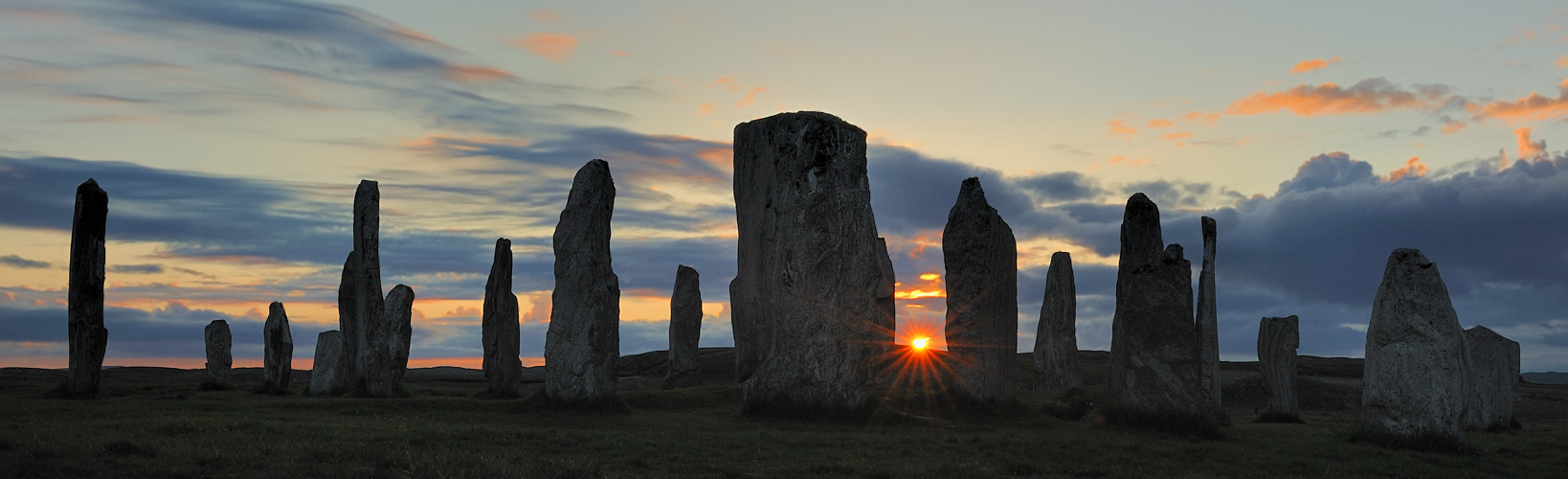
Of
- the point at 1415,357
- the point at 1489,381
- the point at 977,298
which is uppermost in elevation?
the point at 977,298

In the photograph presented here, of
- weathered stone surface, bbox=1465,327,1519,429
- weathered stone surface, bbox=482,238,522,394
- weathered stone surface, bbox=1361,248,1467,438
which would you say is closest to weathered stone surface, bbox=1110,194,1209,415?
weathered stone surface, bbox=1361,248,1467,438

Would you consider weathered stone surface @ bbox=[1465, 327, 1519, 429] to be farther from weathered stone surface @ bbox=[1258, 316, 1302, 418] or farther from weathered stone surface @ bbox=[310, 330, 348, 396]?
weathered stone surface @ bbox=[310, 330, 348, 396]

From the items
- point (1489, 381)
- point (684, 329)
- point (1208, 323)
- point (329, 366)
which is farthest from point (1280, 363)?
point (329, 366)

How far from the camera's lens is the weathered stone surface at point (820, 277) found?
2552 centimetres

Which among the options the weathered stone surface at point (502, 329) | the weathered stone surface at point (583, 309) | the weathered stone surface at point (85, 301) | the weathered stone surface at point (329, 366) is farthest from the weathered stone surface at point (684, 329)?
the weathered stone surface at point (85, 301)

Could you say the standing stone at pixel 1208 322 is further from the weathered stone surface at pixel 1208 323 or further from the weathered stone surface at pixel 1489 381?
the weathered stone surface at pixel 1489 381

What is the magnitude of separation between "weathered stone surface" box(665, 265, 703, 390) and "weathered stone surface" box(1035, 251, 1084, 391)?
13.5 metres

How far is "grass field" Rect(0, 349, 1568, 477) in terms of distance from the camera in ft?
53.9

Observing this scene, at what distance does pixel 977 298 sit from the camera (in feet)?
93.8

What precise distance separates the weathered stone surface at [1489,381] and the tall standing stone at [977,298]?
12.2 meters

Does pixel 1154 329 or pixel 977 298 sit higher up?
pixel 977 298

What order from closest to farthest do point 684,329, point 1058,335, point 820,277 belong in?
point 820,277 → point 1058,335 → point 684,329

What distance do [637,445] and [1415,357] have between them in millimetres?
15314

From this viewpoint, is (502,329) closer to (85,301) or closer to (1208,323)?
(85,301)
